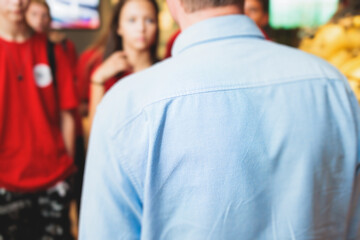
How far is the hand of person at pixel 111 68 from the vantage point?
5.84 ft

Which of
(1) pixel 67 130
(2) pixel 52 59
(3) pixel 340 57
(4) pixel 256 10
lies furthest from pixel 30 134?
(3) pixel 340 57

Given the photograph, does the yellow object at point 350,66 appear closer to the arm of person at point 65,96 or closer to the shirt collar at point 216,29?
the shirt collar at point 216,29

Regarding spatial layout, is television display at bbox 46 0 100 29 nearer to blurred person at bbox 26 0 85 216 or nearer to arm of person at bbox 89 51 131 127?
blurred person at bbox 26 0 85 216

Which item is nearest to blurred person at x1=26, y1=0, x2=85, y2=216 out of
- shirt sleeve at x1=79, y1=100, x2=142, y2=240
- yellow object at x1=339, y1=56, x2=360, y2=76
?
shirt sleeve at x1=79, y1=100, x2=142, y2=240

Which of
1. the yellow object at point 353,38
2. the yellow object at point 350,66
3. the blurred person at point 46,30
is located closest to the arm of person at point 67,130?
the blurred person at point 46,30

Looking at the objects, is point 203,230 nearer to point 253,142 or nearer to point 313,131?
point 253,142

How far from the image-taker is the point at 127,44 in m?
1.86

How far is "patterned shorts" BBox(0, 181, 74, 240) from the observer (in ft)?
5.22

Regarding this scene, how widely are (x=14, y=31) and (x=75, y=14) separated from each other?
4.73 meters

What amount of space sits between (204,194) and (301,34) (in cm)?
305

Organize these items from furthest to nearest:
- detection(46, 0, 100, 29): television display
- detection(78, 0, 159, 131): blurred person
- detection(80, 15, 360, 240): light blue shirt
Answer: detection(46, 0, 100, 29): television display → detection(78, 0, 159, 131): blurred person → detection(80, 15, 360, 240): light blue shirt

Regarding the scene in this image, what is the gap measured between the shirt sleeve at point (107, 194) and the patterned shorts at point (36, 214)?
980 millimetres

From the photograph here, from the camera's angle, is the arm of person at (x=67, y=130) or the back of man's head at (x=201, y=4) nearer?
the back of man's head at (x=201, y=4)

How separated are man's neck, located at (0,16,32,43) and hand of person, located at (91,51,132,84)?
372 millimetres
